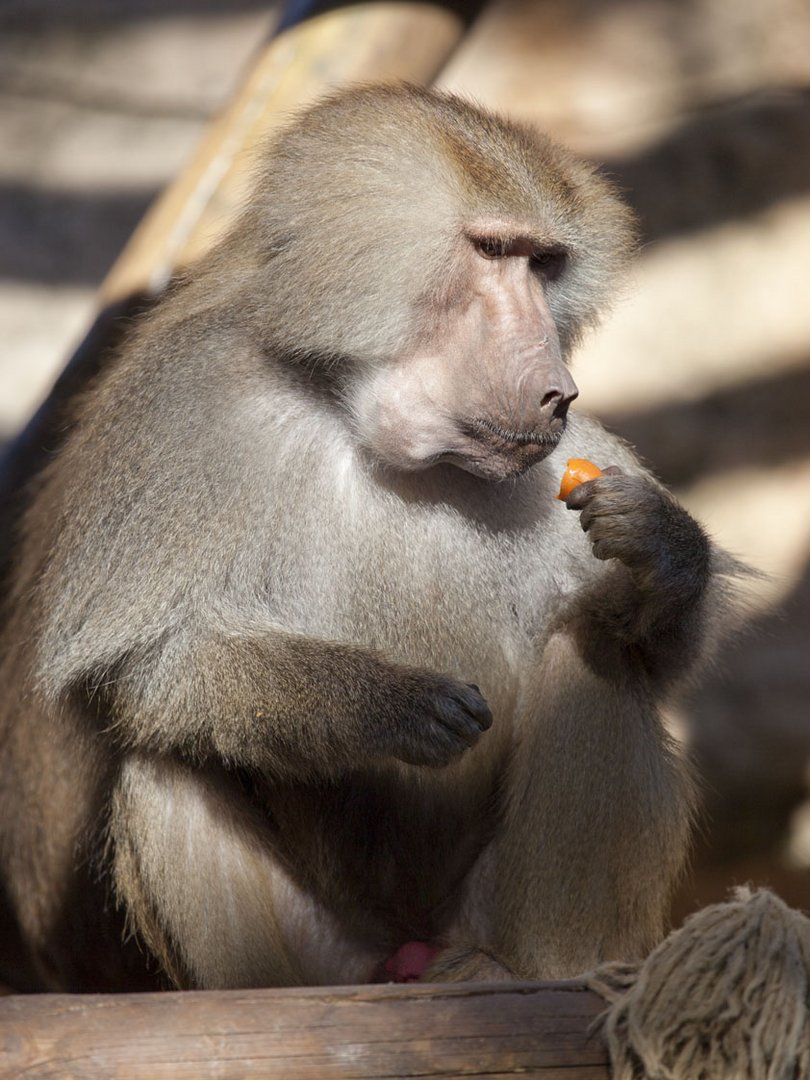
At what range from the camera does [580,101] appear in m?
5.12

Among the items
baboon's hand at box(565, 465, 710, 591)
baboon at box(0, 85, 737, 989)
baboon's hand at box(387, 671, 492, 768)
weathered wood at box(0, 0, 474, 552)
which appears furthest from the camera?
weathered wood at box(0, 0, 474, 552)

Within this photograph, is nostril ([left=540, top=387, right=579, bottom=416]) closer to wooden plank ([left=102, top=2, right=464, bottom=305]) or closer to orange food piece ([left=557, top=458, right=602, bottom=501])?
orange food piece ([left=557, top=458, right=602, bottom=501])

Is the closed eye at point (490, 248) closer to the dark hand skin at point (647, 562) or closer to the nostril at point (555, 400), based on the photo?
the nostril at point (555, 400)

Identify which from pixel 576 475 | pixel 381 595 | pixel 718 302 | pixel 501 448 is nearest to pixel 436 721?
pixel 381 595

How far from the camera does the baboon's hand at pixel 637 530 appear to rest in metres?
2.69

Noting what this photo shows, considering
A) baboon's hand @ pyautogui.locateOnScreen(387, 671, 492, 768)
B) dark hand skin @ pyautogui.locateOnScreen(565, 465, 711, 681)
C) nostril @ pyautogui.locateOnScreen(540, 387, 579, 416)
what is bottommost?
baboon's hand @ pyautogui.locateOnScreen(387, 671, 492, 768)

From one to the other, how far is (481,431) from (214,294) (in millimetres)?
681

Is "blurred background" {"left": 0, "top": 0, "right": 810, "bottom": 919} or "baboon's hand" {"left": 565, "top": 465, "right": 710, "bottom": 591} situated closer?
"baboon's hand" {"left": 565, "top": 465, "right": 710, "bottom": 591}

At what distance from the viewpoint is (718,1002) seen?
2.03 m

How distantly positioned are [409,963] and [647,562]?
883 millimetres

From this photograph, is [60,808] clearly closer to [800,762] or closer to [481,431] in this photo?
[481,431]

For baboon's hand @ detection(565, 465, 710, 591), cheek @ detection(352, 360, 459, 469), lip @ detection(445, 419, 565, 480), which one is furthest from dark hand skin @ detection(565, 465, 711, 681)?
cheek @ detection(352, 360, 459, 469)

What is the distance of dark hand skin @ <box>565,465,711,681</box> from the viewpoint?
2699 millimetres

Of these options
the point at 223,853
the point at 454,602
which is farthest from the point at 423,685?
the point at 223,853
